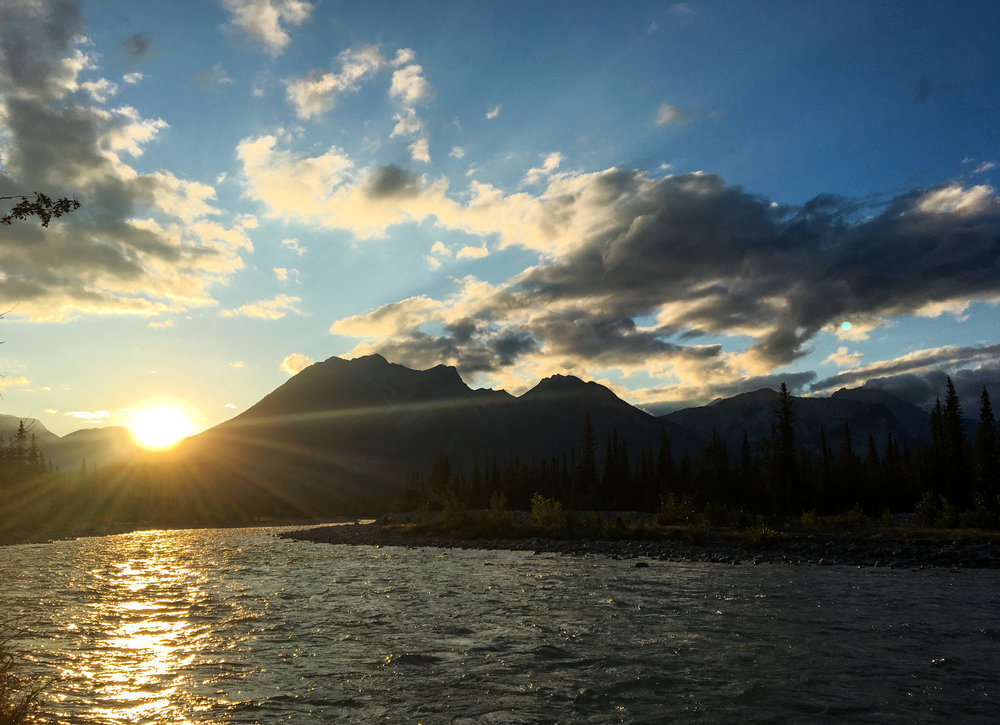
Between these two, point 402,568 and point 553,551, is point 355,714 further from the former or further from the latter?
point 553,551

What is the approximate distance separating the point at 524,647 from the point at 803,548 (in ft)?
98.4

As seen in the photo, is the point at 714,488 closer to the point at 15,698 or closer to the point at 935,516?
Result: the point at 935,516

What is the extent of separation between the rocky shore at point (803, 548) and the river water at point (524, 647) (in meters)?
3.70

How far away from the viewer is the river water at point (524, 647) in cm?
1166

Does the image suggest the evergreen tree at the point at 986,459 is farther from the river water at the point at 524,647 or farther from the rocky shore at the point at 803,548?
the river water at the point at 524,647

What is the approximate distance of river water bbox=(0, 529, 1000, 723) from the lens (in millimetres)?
11664

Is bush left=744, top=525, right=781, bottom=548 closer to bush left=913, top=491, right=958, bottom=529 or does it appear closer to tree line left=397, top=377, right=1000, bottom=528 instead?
bush left=913, top=491, right=958, bottom=529

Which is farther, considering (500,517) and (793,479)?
(793,479)

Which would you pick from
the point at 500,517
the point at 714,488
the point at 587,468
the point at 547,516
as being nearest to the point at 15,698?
the point at 547,516

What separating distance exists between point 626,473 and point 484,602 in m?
104

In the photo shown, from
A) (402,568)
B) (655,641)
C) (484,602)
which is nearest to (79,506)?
(402,568)

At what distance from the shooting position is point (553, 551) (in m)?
45.4

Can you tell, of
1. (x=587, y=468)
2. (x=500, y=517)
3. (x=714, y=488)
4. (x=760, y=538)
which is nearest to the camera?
(x=760, y=538)

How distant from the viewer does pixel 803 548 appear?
129ft
